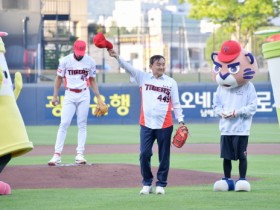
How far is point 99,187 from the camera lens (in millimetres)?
12469

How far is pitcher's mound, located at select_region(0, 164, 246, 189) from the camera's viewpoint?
12.8 m

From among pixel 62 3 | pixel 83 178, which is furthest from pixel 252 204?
pixel 62 3

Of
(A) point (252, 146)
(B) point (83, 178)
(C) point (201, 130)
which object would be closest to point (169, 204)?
(B) point (83, 178)

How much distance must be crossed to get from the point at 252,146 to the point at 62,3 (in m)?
27.7

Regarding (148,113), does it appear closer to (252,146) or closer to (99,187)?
(99,187)

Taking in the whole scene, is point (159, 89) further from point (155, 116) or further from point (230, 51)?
point (230, 51)

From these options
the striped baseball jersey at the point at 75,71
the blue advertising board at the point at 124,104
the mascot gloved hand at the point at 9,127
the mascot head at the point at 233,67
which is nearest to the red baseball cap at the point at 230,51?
the mascot head at the point at 233,67

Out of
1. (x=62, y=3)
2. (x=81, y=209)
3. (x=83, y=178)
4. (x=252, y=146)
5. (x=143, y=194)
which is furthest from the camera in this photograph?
(x=62, y=3)

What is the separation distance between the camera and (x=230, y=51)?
38.9 ft

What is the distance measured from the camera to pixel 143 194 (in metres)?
11.4

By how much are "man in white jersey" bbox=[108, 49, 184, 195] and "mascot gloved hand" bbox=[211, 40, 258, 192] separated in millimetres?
636

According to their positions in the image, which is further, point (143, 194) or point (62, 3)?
point (62, 3)

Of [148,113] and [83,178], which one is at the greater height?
[148,113]

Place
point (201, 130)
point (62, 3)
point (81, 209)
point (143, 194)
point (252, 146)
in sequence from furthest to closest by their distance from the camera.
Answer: point (62, 3), point (201, 130), point (252, 146), point (143, 194), point (81, 209)
